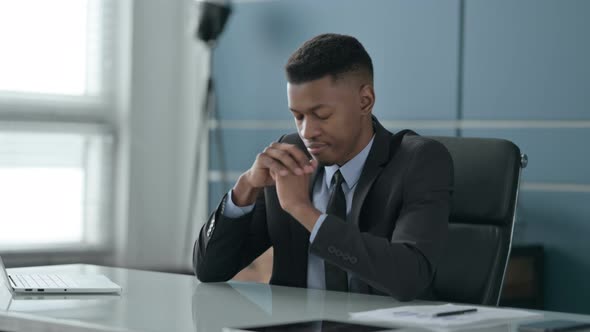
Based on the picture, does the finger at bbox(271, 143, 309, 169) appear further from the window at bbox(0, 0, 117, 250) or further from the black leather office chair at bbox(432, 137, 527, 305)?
the window at bbox(0, 0, 117, 250)

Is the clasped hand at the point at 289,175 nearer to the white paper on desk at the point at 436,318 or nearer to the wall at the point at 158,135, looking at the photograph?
the white paper on desk at the point at 436,318

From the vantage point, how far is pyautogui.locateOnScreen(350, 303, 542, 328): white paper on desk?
5.35 ft

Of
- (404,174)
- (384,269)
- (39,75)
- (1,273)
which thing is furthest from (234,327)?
(39,75)

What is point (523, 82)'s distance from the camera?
3883 mm

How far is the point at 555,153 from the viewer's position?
3.80 m

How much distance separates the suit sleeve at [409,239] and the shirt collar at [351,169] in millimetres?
138

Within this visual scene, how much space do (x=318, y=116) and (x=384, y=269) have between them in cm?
43

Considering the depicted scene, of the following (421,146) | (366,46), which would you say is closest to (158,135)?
(366,46)

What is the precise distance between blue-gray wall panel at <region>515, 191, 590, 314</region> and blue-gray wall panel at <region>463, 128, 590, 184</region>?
0.22 ft

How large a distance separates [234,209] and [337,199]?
10.3 inches

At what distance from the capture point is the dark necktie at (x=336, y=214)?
217cm

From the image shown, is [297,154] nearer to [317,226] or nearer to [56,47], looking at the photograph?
[317,226]

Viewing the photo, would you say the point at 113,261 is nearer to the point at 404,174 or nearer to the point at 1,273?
the point at 1,273

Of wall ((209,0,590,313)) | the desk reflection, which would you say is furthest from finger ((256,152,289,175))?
wall ((209,0,590,313))
